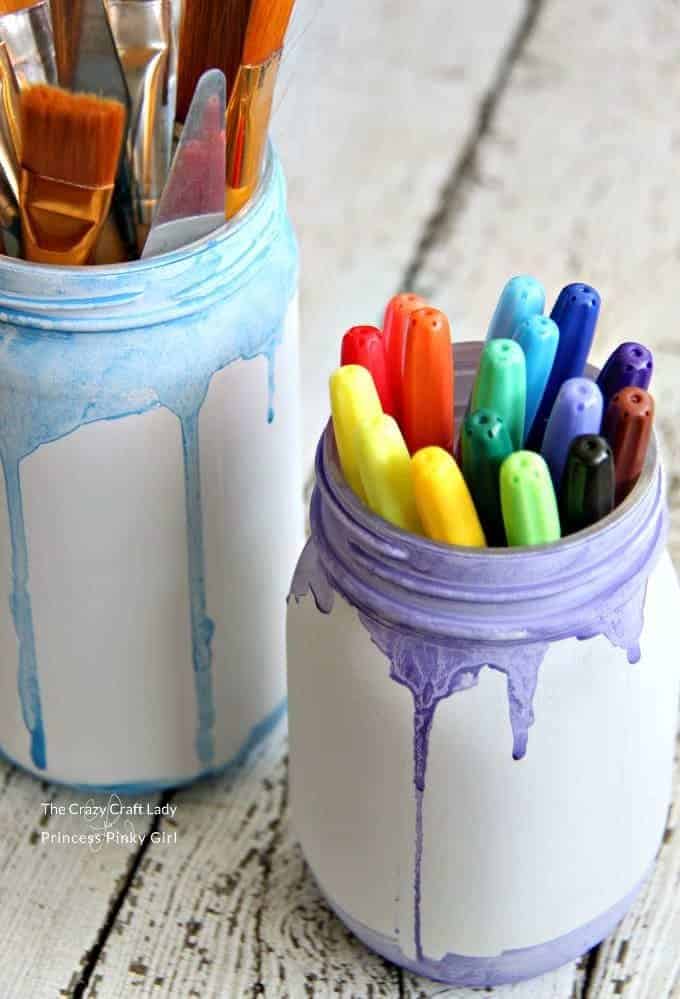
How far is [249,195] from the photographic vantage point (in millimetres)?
466

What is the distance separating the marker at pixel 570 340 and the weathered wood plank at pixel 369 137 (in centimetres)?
24

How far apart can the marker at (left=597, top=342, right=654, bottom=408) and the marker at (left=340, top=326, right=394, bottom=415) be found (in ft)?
0.19

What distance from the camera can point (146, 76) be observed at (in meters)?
0.44

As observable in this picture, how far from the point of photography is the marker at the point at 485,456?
15.6 inches

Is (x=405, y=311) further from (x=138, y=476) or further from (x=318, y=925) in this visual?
(x=318, y=925)

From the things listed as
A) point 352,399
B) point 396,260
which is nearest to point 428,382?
point 352,399

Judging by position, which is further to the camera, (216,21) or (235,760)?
(235,760)

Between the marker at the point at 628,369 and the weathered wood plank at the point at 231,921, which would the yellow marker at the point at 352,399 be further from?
the weathered wood plank at the point at 231,921

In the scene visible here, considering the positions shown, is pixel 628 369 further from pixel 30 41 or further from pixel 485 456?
pixel 30 41

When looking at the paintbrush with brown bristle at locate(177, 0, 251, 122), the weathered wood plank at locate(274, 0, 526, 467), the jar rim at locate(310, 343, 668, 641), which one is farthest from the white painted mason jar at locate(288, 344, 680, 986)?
the weathered wood plank at locate(274, 0, 526, 467)

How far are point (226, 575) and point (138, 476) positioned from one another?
0.05 metres

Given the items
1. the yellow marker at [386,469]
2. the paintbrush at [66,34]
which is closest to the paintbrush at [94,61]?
the paintbrush at [66,34]

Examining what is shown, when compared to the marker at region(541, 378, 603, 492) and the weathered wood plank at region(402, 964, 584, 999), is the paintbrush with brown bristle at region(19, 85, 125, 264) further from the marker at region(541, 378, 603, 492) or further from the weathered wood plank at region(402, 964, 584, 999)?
the weathered wood plank at region(402, 964, 584, 999)

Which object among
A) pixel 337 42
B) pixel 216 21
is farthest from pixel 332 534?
pixel 337 42
